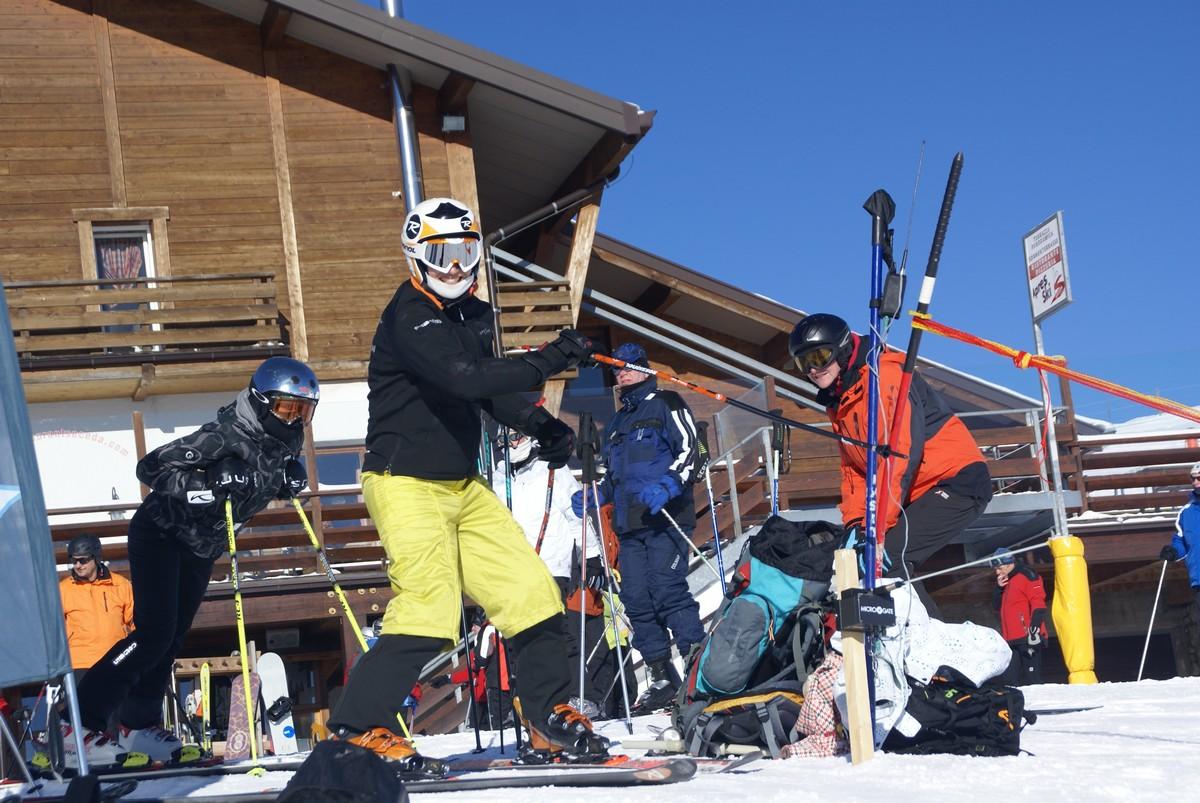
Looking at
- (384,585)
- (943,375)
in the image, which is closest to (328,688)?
(384,585)

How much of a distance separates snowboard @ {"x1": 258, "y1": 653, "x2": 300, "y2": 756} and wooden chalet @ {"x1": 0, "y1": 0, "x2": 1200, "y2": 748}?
518 cm

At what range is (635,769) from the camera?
4.80 m

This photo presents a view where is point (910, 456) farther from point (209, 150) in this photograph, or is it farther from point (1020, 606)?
point (209, 150)

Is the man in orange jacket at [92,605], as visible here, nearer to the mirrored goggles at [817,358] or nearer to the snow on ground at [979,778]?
the snow on ground at [979,778]

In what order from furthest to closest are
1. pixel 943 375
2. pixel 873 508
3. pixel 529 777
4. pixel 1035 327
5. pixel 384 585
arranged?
1. pixel 943 375
2. pixel 384 585
3. pixel 1035 327
4. pixel 873 508
5. pixel 529 777

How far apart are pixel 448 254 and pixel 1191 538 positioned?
337 inches

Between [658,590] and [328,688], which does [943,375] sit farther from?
[658,590]

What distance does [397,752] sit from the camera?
16.7 feet

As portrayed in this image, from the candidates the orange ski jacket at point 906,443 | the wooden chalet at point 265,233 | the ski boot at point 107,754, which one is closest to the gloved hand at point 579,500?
the orange ski jacket at point 906,443

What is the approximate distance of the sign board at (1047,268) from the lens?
13.4m

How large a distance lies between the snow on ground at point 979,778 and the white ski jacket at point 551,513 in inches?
171

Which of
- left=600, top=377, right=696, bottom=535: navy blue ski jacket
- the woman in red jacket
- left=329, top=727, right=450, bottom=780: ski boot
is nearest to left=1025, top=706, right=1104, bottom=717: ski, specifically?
left=600, top=377, right=696, bottom=535: navy blue ski jacket

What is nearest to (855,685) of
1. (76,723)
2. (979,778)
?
(979,778)

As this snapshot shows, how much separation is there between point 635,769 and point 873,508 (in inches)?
54.7
